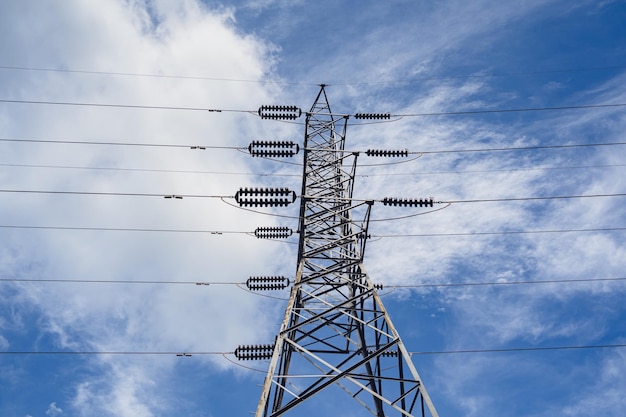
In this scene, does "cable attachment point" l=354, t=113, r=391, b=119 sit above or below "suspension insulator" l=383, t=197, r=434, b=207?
above

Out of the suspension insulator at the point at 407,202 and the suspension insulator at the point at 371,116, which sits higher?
Answer: the suspension insulator at the point at 371,116

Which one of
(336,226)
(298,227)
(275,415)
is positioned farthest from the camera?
(298,227)

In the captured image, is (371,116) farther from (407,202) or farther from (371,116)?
(407,202)

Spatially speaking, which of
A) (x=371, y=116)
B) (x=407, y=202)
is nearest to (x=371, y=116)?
(x=371, y=116)

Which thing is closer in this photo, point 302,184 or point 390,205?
point 390,205

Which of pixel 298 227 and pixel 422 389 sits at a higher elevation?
pixel 298 227

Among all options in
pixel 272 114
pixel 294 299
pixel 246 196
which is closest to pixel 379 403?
pixel 294 299

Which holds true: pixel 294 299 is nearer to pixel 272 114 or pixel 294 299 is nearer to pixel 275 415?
pixel 275 415

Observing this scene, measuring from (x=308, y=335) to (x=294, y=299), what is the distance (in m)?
0.89

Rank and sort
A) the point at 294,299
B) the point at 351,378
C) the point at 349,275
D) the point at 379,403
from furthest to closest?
the point at 349,275 → the point at 294,299 → the point at 379,403 → the point at 351,378

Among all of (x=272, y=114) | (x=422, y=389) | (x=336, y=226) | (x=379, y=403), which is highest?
(x=272, y=114)

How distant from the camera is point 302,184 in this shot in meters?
17.1

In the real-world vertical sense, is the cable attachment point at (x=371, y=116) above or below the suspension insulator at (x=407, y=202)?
above

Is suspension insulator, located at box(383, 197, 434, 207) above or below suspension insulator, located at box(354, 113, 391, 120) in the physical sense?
below
